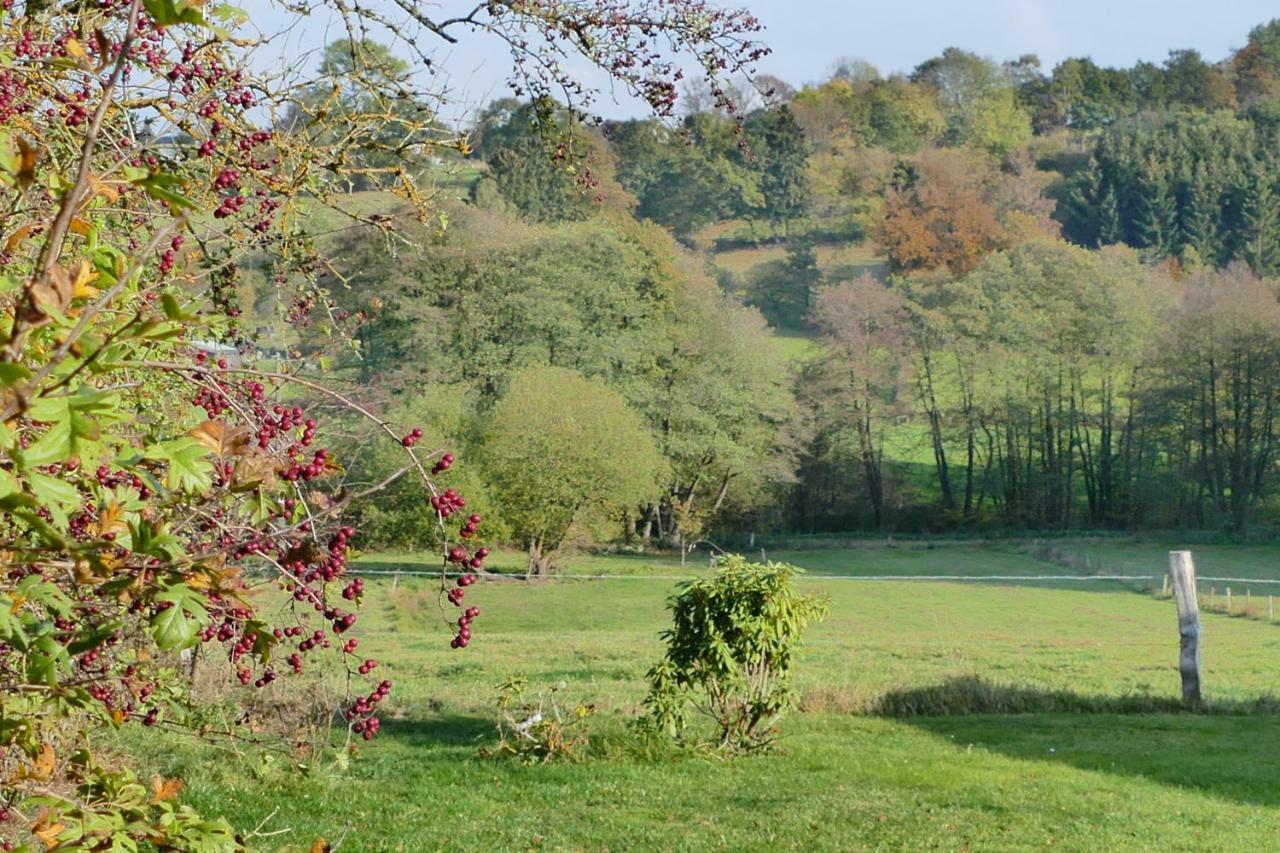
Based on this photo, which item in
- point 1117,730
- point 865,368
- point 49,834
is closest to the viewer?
point 49,834

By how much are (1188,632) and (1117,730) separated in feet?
5.65

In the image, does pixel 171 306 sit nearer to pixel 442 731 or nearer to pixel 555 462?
pixel 442 731

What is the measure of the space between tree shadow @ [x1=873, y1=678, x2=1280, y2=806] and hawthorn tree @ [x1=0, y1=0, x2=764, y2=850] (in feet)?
25.3

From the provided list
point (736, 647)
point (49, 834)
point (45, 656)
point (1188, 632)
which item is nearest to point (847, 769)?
point (736, 647)

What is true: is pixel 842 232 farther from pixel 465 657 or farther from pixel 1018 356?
pixel 465 657

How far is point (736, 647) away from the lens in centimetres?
1077

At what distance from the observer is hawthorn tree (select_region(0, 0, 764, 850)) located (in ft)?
5.26

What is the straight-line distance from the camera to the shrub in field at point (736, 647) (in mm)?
10625

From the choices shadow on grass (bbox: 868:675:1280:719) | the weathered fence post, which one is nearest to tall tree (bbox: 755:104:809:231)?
the weathered fence post

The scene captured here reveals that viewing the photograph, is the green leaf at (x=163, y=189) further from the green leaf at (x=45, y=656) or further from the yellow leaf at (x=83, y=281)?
the green leaf at (x=45, y=656)

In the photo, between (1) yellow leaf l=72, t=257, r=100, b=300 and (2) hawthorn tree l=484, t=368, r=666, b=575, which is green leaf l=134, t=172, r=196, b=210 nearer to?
(1) yellow leaf l=72, t=257, r=100, b=300

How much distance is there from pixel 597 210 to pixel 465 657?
1712 inches

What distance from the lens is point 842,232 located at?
9669 cm

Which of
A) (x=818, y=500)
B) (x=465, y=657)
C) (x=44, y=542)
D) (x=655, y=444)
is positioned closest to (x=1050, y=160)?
(x=818, y=500)
